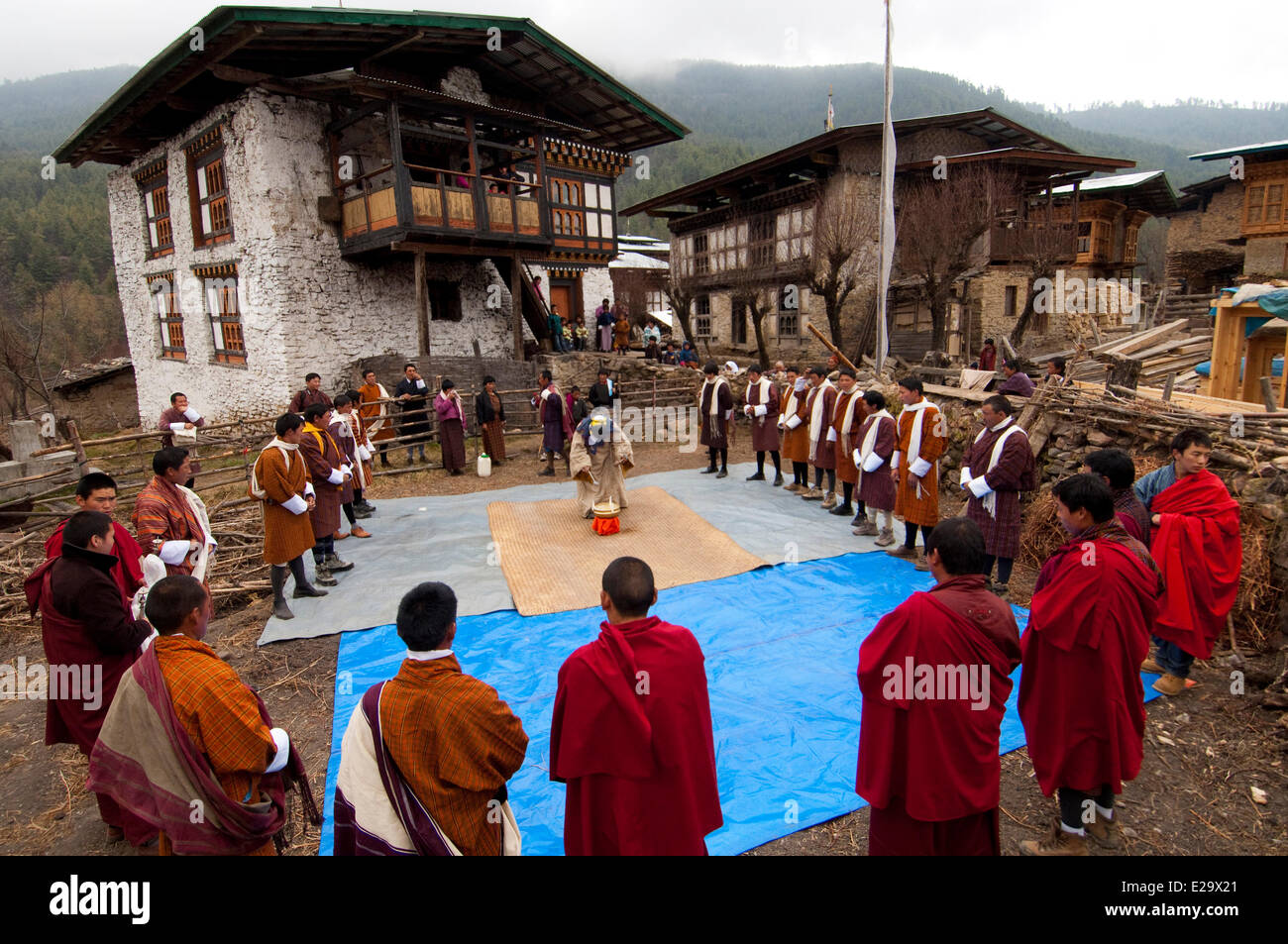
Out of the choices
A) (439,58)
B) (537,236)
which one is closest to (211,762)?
(537,236)

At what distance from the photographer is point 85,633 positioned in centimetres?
348

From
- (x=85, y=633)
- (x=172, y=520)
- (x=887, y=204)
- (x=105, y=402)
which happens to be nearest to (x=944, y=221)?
(x=887, y=204)

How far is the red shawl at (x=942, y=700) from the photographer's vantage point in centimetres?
254

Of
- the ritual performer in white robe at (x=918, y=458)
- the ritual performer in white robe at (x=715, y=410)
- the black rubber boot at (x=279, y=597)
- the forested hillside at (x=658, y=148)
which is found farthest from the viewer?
the forested hillside at (x=658, y=148)

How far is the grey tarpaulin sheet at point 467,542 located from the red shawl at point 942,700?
14.2 feet

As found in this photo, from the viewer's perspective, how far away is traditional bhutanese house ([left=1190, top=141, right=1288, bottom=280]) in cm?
2197

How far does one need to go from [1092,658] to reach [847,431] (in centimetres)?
563

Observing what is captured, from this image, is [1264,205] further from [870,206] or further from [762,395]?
[762,395]

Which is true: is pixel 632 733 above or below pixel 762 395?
below

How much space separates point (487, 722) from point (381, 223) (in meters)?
14.6

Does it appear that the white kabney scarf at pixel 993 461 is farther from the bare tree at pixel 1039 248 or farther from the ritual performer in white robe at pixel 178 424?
the bare tree at pixel 1039 248

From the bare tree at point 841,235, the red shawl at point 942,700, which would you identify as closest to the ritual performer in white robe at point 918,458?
the red shawl at point 942,700

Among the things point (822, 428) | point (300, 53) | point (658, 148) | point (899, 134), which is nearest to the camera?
point (822, 428)
